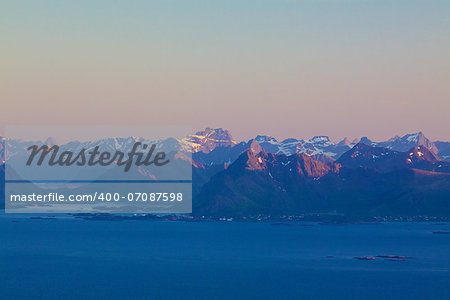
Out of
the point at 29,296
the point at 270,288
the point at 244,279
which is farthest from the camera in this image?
the point at 244,279

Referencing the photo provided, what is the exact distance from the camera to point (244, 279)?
180500 mm

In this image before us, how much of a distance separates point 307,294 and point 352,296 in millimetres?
9211

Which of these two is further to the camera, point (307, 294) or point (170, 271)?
point (170, 271)

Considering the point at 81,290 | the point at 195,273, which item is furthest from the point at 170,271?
the point at 81,290

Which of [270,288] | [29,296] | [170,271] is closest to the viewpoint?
[29,296]

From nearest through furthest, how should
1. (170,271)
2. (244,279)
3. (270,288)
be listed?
(270,288)
(244,279)
(170,271)

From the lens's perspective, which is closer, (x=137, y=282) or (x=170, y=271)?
(x=137, y=282)

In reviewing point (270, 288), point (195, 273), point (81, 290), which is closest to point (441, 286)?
point (270, 288)

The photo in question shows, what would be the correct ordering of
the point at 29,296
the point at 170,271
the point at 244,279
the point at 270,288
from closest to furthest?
the point at 29,296
the point at 270,288
the point at 244,279
the point at 170,271

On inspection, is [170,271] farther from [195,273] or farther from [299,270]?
[299,270]

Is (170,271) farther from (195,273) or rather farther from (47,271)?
(47,271)

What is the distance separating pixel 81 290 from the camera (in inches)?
6417

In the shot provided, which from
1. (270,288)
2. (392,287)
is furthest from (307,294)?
(392,287)

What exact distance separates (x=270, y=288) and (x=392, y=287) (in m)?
26.4
